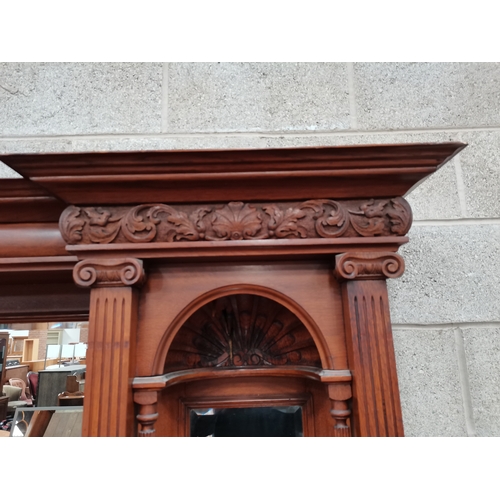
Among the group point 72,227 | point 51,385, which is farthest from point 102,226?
point 51,385

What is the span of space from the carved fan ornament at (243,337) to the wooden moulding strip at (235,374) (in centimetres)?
3

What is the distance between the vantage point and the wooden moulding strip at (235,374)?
527 millimetres

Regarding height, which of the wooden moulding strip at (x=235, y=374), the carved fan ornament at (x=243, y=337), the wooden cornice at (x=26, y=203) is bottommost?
the wooden moulding strip at (x=235, y=374)

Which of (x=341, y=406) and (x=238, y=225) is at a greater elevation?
(x=238, y=225)

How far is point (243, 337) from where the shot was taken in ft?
2.35

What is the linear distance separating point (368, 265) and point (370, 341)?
12 cm

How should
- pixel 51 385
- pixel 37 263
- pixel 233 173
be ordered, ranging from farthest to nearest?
pixel 51 385, pixel 37 263, pixel 233 173

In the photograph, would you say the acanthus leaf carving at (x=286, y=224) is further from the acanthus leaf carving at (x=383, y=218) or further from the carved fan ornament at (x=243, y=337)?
the carved fan ornament at (x=243, y=337)

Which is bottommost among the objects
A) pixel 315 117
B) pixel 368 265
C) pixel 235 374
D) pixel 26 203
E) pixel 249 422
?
pixel 249 422

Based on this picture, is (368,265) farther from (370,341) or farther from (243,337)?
(243,337)

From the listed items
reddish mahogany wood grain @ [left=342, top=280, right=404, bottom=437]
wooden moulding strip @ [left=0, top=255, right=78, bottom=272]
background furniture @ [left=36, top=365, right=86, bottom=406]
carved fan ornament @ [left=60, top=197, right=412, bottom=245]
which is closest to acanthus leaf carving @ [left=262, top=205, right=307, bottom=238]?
carved fan ornament @ [left=60, top=197, right=412, bottom=245]

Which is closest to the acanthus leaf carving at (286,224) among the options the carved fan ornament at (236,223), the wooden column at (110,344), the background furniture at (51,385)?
the carved fan ornament at (236,223)

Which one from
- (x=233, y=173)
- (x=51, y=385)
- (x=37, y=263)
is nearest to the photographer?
(x=233, y=173)

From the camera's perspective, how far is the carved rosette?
1.73 feet
